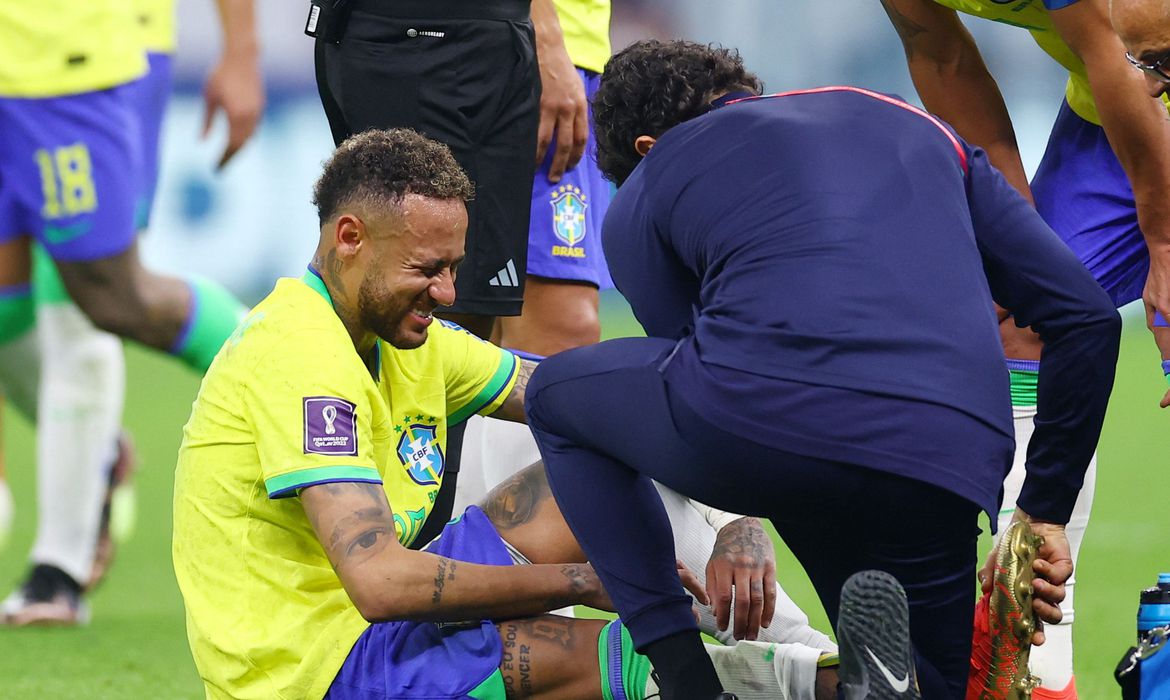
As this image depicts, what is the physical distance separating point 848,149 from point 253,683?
1.20 meters

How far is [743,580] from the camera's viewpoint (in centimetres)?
279

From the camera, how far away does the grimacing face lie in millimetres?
2730

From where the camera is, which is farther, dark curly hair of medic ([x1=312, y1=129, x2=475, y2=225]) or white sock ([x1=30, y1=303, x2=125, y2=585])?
white sock ([x1=30, y1=303, x2=125, y2=585])

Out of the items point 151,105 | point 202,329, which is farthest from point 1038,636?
point 151,105

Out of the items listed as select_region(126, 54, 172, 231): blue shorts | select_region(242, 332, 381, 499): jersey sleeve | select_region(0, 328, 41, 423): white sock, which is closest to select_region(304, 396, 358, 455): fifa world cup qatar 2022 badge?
select_region(242, 332, 381, 499): jersey sleeve

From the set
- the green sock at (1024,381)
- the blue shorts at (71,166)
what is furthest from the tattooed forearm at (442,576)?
the blue shorts at (71,166)

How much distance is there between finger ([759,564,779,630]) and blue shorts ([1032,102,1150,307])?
1.04m

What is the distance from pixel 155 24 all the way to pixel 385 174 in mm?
2860

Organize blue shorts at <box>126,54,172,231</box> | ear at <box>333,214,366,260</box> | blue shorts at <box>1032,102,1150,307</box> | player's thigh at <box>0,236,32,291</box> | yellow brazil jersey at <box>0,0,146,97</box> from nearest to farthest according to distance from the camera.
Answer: ear at <box>333,214,366,260</box> → blue shorts at <box>1032,102,1150,307</box> → yellow brazil jersey at <box>0,0,146,97</box> → player's thigh at <box>0,236,32,291</box> → blue shorts at <box>126,54,172,231</box>

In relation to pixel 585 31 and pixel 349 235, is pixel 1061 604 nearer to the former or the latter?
pixel 349 235

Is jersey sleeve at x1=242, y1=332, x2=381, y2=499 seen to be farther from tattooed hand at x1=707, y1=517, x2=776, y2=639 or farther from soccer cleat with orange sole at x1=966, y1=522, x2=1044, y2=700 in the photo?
soccer cleat with orange sole at x1=966, y1=522, x2=1044, y2=700

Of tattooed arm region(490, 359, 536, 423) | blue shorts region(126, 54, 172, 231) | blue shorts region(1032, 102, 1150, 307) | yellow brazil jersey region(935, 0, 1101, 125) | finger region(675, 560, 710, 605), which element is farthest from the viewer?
blue shorts region(126, 54, 172, 231)

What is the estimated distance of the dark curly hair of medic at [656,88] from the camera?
9.29 feet

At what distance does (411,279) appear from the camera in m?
2.73
